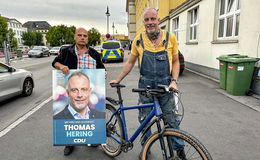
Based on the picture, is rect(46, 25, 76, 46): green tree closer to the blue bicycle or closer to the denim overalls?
the blue bicycle

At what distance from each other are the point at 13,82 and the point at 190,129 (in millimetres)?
5066

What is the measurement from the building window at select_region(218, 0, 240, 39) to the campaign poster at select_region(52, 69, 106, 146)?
6.52m

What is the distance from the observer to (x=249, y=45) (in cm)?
609

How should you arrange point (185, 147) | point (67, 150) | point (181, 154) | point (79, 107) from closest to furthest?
point (185, 147) < point (181, 154) < point (79, 107) < point (67, 150)

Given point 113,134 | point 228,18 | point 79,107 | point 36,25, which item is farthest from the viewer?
point 36,25

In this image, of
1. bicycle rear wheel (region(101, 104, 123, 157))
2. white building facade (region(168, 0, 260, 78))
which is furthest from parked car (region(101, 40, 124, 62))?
bicycle rear wheel (region(101, 104, 123, 157))

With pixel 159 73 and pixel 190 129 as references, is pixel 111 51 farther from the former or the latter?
pixel 159 73

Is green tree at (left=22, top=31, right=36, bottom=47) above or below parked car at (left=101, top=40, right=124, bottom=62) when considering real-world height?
above

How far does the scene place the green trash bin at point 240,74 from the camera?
550 cm

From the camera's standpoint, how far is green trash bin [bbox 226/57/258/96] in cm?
550

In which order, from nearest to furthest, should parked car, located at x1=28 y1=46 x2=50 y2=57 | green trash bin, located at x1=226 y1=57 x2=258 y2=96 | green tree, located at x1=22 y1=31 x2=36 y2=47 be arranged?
1. green trash bin, located at x1=226 y1=57 x2=258 y2=96
2. parked car, located at x1=28 y1=46 x2=50 y2=57
3. green tree, located at x1=22 y1=31 x2=36 y2=47

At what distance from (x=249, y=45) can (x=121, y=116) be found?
5.43m

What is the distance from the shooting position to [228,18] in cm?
764

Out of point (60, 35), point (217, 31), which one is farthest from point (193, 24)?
point (60, 35)
